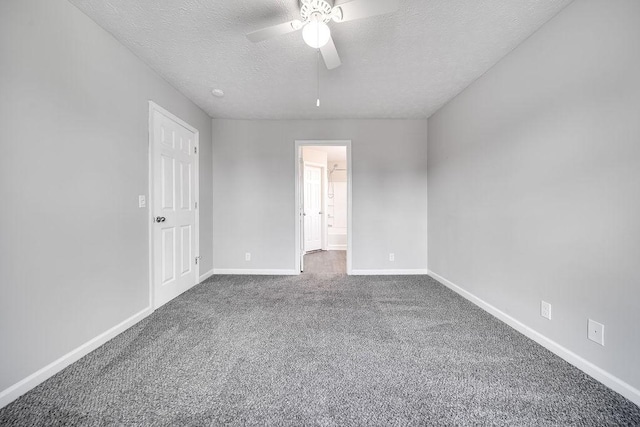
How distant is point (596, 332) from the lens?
1.51 meters

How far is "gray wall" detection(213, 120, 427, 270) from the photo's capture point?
3.85 meters

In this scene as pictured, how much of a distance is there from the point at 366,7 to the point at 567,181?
1.70 meters

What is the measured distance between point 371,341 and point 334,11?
229cm

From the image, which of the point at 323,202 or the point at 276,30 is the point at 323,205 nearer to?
the point at 323,202

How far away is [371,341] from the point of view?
1.93m

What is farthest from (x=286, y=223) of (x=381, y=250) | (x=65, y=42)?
(x=65, y=42)

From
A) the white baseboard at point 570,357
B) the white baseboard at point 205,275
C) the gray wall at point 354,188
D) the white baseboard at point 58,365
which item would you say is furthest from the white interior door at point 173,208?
the white baseboard at point 570,357

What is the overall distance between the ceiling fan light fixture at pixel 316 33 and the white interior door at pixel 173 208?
178 cm

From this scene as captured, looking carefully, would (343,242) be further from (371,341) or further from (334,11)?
(334,11)

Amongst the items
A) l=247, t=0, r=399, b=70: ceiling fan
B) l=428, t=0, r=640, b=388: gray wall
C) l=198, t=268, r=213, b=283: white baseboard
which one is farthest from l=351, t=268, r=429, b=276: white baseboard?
l=247, t=0, r=399, b=70: ceiling fan

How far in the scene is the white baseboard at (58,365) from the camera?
1.32 m

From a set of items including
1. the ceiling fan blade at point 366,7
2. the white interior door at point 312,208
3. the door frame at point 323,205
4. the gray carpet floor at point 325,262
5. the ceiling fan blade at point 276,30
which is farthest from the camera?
the door frame at point 323,205

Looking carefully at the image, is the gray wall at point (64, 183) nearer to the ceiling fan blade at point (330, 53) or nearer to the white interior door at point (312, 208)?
the ceiling fan blade at point (330, 53)

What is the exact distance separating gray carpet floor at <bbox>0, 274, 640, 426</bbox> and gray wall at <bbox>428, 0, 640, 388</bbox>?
13.5 inches
